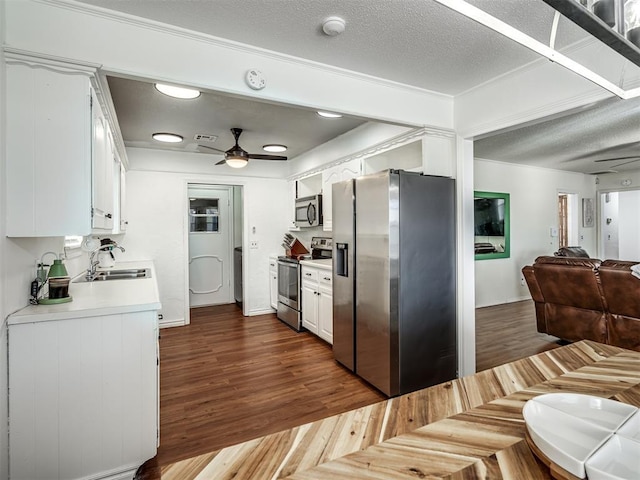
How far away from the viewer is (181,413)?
2.48 metres

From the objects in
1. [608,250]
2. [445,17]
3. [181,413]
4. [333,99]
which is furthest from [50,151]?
[608,250]

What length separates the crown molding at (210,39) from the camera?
1689 millimetres

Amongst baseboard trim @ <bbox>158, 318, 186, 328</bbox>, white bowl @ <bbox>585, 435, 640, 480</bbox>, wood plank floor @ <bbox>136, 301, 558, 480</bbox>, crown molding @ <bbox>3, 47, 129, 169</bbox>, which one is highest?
crown molding @ <bbox>3, 47, 129, 169</bbox>

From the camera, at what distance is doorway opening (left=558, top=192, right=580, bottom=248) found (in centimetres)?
708

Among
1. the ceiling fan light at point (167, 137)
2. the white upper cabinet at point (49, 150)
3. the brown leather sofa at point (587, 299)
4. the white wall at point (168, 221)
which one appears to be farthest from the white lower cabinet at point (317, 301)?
the white upper cabinet at point (49, 150)

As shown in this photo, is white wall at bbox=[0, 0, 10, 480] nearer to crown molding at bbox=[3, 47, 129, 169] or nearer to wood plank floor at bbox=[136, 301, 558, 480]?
crown molding at bbox=[3, 47, 129, 169]

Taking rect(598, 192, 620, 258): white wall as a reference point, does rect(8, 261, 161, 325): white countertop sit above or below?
below

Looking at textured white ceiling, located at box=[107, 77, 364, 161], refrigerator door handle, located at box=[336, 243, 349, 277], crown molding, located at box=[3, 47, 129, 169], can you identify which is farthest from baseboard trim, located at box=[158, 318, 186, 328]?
crown molding, located at box=[3, 47, 129, 169]

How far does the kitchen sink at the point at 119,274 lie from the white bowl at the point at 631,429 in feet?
11.2

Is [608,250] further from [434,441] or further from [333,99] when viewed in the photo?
[434,441]

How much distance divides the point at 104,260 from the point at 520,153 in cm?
601

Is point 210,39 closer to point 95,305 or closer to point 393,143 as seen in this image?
point 95,305

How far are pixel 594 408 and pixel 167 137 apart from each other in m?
4.49

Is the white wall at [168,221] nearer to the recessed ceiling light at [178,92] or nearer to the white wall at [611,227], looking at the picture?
the recessed ceiling light at [178,92]
